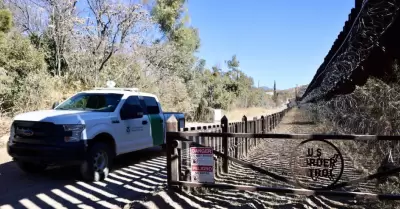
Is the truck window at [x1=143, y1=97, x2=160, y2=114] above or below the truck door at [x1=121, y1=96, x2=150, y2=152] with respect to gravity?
above

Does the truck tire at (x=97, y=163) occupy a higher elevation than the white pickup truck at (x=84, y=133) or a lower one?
lower

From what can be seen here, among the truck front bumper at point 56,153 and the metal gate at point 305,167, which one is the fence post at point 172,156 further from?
the truck front bumper at point 56,153

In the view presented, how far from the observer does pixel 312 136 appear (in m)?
4.34

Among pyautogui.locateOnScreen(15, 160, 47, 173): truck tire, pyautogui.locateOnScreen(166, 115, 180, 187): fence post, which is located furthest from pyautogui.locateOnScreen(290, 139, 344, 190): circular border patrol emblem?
pyautogui.locateOnScreen(15, 160, 47, 173): truck tire

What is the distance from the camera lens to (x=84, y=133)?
251 inches

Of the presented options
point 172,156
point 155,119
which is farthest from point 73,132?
point 155,119

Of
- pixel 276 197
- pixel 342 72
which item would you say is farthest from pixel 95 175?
pixel 342 72

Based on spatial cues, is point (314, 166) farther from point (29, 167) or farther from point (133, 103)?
point (29, 167)

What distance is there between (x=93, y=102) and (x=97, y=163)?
169cm

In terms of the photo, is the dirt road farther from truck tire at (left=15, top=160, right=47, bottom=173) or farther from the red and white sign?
the red and white sign

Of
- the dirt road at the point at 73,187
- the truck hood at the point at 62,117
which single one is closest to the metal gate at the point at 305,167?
the dirt road at the point at 73,187

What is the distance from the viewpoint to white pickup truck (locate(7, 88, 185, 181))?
6.20 m

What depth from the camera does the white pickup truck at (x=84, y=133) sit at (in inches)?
244

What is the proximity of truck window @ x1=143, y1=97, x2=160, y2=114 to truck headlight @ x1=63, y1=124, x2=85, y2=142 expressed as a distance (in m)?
2.54
